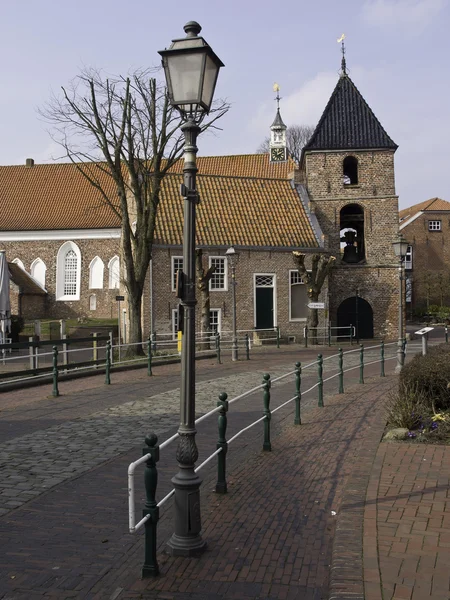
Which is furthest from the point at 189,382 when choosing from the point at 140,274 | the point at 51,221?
the point at 51,221

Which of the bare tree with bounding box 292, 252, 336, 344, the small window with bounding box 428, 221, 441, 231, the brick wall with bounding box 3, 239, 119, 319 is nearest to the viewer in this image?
the bare tree with bounding box 292, 252, 336, 344

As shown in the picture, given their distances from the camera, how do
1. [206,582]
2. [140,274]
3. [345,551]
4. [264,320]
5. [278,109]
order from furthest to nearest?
1. [278,109]
2. [264,320]
3. [140,274]
4. [345,551]
5. [206,582]

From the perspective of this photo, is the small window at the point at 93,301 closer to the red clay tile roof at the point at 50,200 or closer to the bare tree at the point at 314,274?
the red clay tile roof at the point at 50,200

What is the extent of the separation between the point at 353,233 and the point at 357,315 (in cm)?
485

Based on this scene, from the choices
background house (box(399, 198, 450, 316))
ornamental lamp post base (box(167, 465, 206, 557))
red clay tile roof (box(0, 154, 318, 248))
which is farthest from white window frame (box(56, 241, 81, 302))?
ornamental lamp post base (box(167, 465, 206, 557))

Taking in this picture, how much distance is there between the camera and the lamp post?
5113 millimetres

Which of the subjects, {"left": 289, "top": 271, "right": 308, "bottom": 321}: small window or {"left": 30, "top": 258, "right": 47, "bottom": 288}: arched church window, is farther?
{"left": 30, "top": 258, "right": 47, "bottom": 288}: arched church window

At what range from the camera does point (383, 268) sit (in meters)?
33.8

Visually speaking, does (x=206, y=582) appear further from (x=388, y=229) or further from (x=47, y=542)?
(x=388, y=229)

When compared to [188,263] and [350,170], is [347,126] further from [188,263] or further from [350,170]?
[188,263]

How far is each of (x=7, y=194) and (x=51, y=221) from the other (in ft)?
16.3

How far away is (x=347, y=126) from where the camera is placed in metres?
34.5

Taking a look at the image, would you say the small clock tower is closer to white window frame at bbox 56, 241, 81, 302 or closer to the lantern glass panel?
white window frame at bbox 56, 241, 81, 302

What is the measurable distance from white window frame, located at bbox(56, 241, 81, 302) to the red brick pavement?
40728 millimetres
